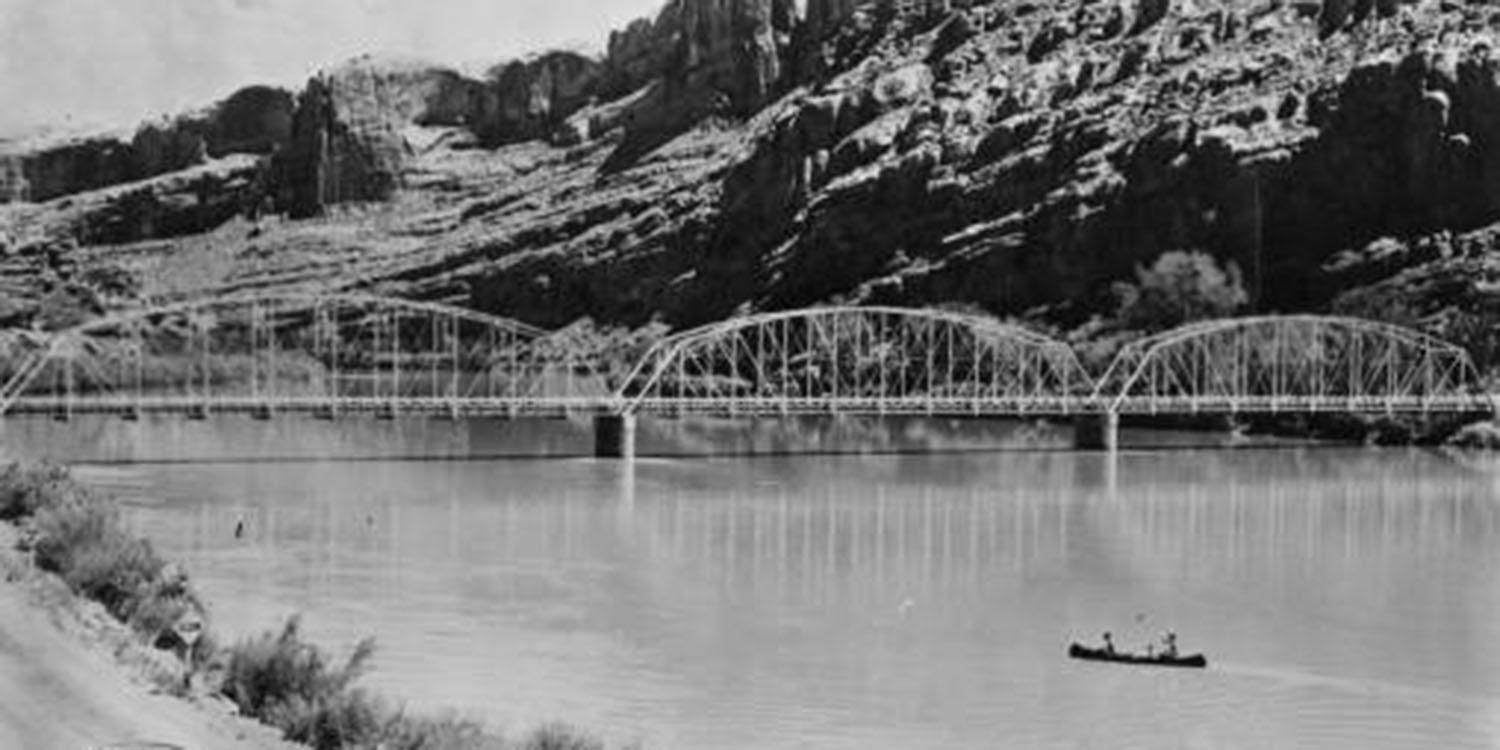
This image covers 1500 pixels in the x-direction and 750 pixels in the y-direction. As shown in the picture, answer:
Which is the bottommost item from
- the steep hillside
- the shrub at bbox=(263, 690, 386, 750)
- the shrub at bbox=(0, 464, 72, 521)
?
the shrub at bbox=(263, 690, 386, 750)

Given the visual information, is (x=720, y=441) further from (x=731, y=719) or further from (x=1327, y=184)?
(x=731, y=719)

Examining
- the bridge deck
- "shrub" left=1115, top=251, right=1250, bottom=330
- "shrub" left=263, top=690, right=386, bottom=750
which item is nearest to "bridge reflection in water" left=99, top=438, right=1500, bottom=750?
the bridge deck

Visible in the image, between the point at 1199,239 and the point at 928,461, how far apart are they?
60166 mm

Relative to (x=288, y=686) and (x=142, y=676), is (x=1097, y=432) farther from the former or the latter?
(x=142, y=676)

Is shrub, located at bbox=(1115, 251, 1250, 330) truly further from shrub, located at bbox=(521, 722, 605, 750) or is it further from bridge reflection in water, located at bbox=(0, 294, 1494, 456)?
shrub, located at bbox=(521, 722, 605, 750)

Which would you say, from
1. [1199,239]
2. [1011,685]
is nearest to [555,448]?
[1199,239]

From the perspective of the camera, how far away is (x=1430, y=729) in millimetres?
35219

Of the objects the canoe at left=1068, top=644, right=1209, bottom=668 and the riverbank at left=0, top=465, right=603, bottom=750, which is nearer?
the riverbank at left=0, top=465, right=603, bottom=750

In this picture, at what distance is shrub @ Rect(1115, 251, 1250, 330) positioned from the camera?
14838cm

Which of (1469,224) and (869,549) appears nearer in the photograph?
(869,549)

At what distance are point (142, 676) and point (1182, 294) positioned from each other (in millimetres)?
Answer: 133104

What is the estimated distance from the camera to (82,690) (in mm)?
18438

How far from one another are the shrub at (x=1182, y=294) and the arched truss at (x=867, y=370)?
754 centimetres

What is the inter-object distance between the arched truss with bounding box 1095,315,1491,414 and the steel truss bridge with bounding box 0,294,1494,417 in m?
0.16
